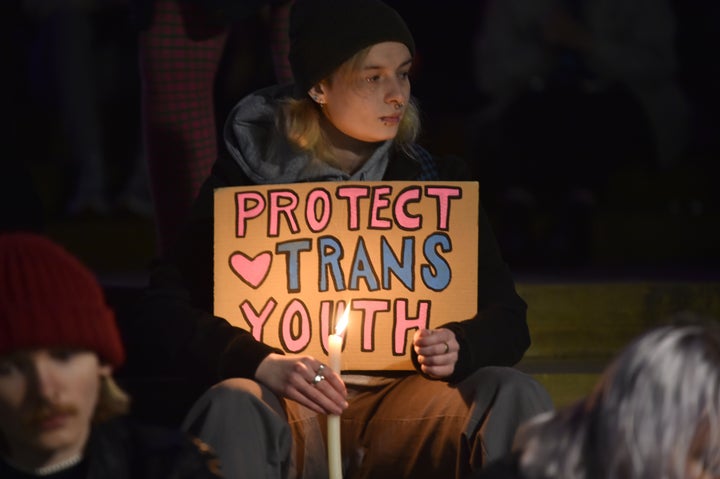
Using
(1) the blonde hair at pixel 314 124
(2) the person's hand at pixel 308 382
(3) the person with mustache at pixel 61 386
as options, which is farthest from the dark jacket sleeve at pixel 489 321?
(3) the person with mustache at pixel 61 386

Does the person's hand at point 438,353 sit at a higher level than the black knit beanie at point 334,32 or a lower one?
lower

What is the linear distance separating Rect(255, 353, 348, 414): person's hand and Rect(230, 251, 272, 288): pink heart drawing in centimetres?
23

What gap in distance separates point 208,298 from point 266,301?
0.73 feet

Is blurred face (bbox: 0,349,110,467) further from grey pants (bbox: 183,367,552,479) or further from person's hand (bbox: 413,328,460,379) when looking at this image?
person's hand (bbox: 413,328,460,379)

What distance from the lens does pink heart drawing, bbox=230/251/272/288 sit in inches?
122

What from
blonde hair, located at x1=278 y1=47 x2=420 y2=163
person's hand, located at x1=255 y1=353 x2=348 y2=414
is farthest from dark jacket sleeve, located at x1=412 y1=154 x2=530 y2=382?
person's hand, located at x1=255 y1=353 x2=348 y2=414

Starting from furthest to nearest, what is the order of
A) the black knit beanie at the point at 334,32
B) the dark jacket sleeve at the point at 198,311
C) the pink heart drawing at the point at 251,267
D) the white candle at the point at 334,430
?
the black knit beanie at the point at 334,32
the pink heart drawing at the point at 251,267
the dark jacket sleeve at the point at 198,311
the white candle at the point at 334,430

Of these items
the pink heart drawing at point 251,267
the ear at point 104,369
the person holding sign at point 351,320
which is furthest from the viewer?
the pink heart drawing at point 251,267

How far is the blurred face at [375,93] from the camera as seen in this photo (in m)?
3.27

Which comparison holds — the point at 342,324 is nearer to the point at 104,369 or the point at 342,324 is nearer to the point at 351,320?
the point at 351,320

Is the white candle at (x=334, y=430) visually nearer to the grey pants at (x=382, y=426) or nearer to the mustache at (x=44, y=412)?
the grey pants at (x=382, y=426)

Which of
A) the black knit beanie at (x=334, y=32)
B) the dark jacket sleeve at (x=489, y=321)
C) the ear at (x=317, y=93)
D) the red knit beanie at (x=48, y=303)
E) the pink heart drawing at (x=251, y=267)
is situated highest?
the black knit beanie at (x=334, y=32)

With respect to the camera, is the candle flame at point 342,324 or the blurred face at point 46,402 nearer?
the blurred face at point 46,402

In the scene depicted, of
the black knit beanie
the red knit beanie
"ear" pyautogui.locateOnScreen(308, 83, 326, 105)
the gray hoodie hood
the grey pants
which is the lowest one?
the grey pants
